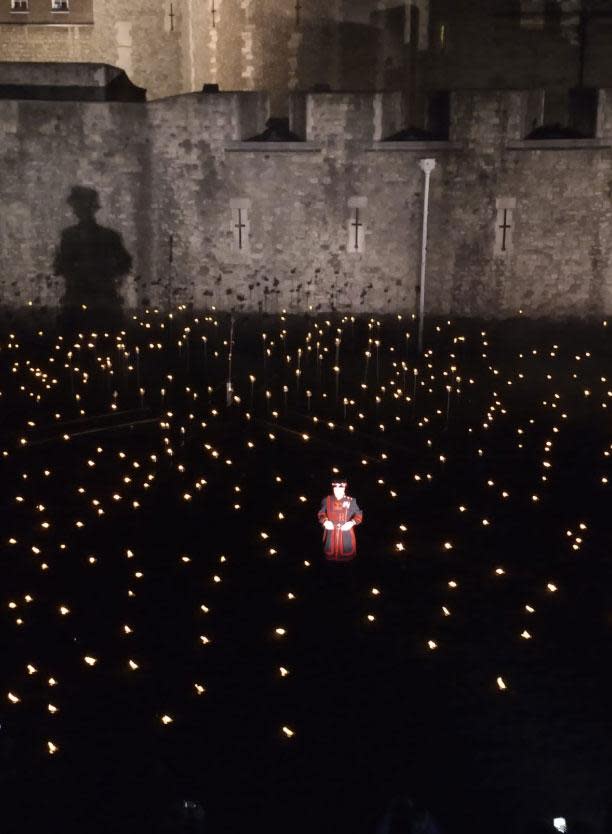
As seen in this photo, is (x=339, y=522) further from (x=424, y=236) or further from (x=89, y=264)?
(x=89, y=264)

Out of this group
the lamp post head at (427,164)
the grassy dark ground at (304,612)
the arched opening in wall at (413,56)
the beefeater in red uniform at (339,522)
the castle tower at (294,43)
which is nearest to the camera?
the grassy dark ground at (304,612)

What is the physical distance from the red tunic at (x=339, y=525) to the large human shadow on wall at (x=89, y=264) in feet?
32.1

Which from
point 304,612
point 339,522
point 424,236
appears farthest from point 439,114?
point 304,612

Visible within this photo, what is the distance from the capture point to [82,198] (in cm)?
1759

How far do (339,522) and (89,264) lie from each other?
33.2ft

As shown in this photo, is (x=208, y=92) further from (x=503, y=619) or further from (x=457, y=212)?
(x=503, y=619)

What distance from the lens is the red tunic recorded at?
8.83 metres

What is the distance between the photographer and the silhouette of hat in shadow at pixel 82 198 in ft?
57.6

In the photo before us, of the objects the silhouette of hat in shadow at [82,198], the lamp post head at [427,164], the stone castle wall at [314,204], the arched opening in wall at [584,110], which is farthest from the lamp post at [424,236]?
the silhouette of hat in shadow at [82,198]

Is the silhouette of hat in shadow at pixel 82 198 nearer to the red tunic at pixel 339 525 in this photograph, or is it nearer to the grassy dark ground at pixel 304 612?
the grassy dark ground at pixel 304 612

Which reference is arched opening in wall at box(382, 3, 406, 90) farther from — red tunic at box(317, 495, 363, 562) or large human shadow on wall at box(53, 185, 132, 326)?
red tunic at box(317, 495, 363, 562)

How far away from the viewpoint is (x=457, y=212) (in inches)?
681

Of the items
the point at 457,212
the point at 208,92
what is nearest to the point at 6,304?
the point at 208,92

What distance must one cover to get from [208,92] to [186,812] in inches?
554
